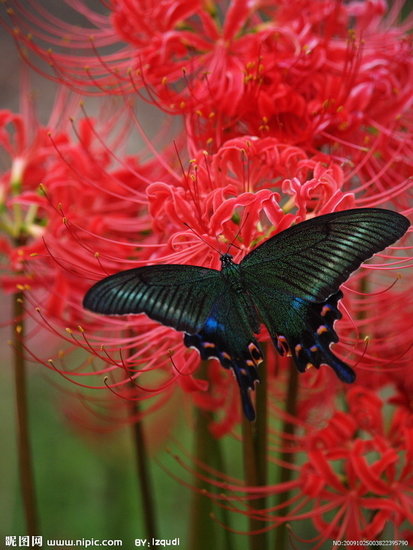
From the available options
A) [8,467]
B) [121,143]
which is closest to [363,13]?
[121,143]

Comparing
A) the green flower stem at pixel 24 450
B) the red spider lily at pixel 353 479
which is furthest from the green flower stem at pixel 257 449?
the green flower stem at pixel 24 450

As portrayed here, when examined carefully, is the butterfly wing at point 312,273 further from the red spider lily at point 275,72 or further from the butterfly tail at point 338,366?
the red spider lily at point 275,72

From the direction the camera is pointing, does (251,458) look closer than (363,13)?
Yes

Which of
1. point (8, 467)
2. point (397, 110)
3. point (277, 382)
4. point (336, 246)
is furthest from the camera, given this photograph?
point (8, 467)

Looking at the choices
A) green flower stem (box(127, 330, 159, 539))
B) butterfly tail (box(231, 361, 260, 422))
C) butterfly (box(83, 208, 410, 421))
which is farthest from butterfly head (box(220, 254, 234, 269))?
green flower stem (box(127, 330, 159, 539))

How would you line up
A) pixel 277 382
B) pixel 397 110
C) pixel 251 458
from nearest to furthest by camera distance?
pixel 251 458
pixel 397 110
pixel 277 382

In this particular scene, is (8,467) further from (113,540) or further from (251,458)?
(251,458)

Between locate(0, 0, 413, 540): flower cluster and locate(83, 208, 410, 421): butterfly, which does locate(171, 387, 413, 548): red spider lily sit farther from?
locate(83, 208, 410, 421): butterfly

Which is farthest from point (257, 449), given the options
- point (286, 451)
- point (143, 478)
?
point (143, 478)
